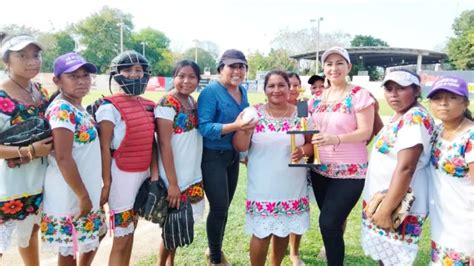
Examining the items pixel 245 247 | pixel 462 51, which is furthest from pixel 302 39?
pixel 245 247

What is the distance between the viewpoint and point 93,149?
2941mm

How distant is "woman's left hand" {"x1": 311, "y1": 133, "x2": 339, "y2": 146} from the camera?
3.08m

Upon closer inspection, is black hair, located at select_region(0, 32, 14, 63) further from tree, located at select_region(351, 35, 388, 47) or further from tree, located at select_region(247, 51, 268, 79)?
tree, located at select_region(351, 35, 388, 47)

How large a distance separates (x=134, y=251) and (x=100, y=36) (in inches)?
2487

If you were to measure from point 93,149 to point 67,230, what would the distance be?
62 centimetres

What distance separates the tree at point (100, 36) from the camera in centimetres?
6044

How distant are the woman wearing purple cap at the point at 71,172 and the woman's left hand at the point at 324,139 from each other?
171 cm

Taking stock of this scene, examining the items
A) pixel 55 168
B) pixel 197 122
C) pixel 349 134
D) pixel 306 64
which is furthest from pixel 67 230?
pixel 306 64

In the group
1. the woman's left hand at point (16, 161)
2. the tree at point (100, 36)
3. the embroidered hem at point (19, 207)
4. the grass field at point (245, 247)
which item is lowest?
the grass field at point (245, 247)

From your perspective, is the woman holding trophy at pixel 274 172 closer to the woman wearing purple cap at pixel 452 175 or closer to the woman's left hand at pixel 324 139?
the woman's left hand at pixel 324 139

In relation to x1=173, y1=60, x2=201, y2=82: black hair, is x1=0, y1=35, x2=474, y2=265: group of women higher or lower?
lower

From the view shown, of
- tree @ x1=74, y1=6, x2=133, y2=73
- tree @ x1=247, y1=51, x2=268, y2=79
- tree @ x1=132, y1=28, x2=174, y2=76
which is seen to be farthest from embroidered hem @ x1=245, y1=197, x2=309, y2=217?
tree @ x1=74, y1=6, x2=133, y2=73

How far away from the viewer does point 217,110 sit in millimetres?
3578

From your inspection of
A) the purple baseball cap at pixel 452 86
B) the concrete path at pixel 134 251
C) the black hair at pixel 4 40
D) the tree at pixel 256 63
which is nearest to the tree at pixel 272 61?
the tree at pixel 256 63
